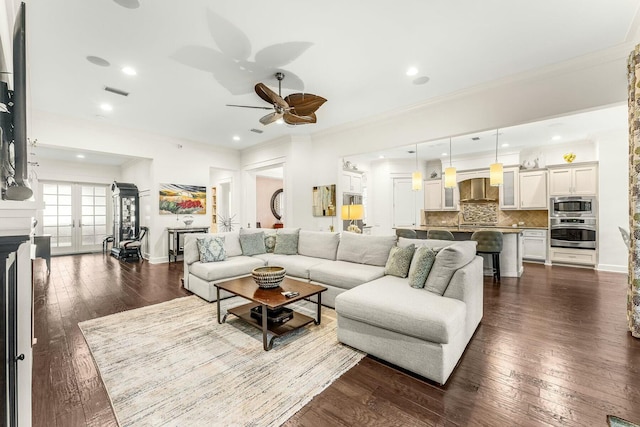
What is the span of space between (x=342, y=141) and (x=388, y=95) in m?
1.63

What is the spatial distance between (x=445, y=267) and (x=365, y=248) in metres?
1.47

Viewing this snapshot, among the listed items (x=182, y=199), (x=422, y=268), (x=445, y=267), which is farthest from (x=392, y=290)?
(x=182, y=199)

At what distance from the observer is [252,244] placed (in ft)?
15.1

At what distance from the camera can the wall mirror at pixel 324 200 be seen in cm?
583

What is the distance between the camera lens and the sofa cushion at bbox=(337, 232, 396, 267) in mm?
3648

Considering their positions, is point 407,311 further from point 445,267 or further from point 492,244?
point 492,244

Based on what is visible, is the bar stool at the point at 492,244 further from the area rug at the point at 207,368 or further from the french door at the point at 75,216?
the french door at the point at 75,216

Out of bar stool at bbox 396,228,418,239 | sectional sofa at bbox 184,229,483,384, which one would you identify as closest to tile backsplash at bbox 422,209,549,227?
bar stool at bbox 396,228,418,239

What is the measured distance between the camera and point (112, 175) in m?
8.68

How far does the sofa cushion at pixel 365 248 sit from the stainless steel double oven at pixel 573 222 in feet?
16.3

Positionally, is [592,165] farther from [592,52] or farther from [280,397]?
[280,397]

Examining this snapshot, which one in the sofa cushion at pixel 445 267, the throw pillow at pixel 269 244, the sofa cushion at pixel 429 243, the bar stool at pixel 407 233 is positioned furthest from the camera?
the bar stool at pixel 407 233

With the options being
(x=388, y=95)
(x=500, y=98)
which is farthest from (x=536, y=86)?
(x=388, y=95)

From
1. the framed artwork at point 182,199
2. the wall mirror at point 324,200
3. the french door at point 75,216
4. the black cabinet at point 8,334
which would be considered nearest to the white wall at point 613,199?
the wall mirror at point 324,200
